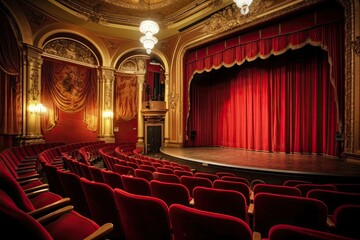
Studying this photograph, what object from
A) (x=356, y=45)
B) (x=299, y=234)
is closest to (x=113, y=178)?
(x=299, y=234)

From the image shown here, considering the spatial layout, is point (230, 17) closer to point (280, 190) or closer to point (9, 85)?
point (280, 190)

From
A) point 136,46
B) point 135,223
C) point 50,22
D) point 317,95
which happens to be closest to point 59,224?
point 135,223

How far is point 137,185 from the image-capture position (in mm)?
1777

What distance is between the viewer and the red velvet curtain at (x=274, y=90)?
492cm

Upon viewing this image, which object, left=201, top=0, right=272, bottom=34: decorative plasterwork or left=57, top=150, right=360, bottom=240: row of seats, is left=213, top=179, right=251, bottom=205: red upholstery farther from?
left=201, top=0, right=272, bottom=34: decorative plasterwork

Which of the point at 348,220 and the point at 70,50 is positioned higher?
the point at 70,50

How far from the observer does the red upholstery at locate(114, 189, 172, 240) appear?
1.05 m

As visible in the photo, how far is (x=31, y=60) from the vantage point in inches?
251

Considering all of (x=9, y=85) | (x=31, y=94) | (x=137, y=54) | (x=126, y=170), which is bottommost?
(x=126, y=170)

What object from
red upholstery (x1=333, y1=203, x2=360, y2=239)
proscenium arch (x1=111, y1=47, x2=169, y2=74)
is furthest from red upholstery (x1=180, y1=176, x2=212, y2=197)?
proscenium arch (x1=111, y1=47, x2=169, y2=74)

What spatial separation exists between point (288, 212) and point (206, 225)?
0.71 meters

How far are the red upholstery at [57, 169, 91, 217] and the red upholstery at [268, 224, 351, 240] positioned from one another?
1.45 metres

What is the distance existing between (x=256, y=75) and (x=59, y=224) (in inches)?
300

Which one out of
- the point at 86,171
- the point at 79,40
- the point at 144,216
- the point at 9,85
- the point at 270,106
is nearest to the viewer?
the point at 144,216
